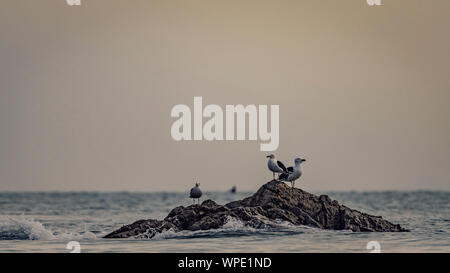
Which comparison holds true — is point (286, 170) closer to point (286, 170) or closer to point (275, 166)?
point (286, 170)

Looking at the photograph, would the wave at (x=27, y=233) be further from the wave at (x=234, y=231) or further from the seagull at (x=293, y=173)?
the seagull at (x=293, y=173)

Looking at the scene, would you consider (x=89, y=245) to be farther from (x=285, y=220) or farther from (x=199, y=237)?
(x=285, y=220)

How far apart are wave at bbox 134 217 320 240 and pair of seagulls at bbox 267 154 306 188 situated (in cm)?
175

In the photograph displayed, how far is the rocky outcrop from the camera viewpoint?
92.6ft

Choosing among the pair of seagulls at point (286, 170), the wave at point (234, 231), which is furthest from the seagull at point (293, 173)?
the wave at point (234, 231)

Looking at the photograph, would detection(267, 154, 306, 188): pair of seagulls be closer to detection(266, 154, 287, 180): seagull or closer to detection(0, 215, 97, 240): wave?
detection(266, 154, 287, 180): seagull

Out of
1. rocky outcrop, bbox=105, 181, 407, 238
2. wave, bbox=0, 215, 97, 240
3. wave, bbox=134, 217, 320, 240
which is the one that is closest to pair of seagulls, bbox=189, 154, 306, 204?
rocky outcrop, bbox=105, 181, 407, 238

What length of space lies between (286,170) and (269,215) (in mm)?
1966

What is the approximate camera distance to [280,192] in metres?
28.8

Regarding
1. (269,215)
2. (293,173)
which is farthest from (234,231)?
(293,173)

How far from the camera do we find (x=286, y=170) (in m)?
29.9

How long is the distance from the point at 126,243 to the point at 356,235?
697cm
